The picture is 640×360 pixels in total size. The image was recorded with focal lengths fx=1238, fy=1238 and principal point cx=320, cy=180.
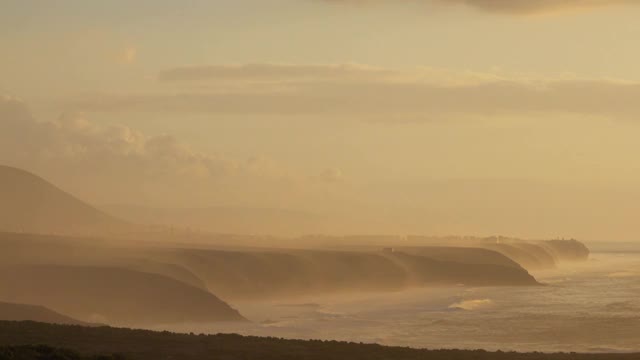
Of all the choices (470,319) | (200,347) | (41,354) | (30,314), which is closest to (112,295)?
(30,314)

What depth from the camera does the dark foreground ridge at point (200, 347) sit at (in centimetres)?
4759

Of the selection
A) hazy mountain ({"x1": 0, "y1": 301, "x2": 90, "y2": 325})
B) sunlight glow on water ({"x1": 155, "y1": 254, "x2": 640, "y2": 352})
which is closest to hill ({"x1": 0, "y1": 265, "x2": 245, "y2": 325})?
sunlight glow on water ({"x1": 155, "y1": 254, "x2": 640, "y2": 352})

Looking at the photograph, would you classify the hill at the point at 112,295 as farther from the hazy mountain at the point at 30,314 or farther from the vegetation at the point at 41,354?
the vegetation at the point at 41,354

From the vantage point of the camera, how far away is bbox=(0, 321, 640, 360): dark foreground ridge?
47.6m

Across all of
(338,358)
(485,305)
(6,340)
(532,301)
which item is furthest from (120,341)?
(532,301)

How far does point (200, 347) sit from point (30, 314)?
29033 mm

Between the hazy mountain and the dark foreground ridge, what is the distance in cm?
2043

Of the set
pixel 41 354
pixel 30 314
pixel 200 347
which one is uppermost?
pixel 30 314

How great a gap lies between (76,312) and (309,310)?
68.9 ft

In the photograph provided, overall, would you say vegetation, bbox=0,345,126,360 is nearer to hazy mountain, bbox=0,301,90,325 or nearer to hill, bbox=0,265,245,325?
hazy mountain, bbox=0,301,90,325

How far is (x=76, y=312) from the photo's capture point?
9631 centimetres

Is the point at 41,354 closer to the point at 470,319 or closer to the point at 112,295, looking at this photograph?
the point at 470,319

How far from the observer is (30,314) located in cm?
7562

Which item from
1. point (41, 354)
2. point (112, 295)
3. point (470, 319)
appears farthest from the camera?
point (112, 295)
